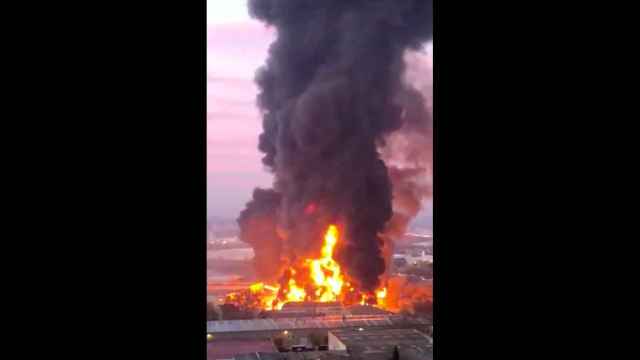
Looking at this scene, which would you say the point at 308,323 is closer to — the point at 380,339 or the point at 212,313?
the point at 380,339

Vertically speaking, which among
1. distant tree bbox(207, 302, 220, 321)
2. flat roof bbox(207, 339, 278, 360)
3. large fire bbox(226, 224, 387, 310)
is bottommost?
flat roof bbox(207, 339, 278, 360)

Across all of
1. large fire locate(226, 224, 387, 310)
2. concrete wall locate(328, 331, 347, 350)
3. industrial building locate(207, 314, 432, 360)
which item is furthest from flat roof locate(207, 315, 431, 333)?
large fire locate(226, 224, 387, 310)

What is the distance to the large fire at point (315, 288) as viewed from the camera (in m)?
9.73

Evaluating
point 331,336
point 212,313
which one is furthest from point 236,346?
point 212,313

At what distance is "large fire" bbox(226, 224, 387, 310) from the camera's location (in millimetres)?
9734

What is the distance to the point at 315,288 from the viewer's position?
386 inches

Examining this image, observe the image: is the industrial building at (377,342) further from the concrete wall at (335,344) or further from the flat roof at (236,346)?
the flat roof at (236,346)

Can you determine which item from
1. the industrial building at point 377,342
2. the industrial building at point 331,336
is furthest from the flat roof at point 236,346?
the industrial building at point 377,342

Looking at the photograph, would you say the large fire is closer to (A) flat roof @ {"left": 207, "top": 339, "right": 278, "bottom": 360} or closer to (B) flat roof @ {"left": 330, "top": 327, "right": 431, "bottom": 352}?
(B) flat roof @ {"left": 330, "top": 327, "right": 431, "bottom": 352}

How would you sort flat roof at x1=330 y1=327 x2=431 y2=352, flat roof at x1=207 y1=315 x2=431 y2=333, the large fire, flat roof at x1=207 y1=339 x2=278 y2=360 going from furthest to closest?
the large fire < flat roof at x1=207 y1=315 x2=431 y2=333 < flat roof at x1=330 y1=327 x2=431 y2=352 < flat roof at x1=207 y1=339 x2=278 y2=360
